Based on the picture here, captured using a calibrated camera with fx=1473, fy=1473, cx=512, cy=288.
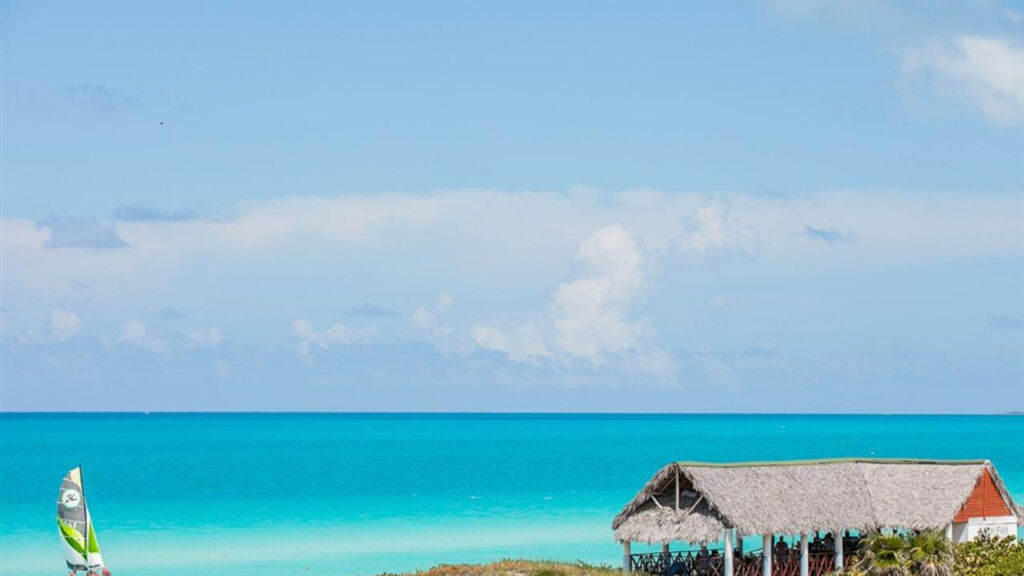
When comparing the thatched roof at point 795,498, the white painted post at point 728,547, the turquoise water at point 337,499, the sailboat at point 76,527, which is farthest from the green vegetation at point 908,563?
the turquoise water at point 337,499

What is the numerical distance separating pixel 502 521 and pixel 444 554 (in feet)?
34.2

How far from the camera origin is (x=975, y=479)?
34.8m

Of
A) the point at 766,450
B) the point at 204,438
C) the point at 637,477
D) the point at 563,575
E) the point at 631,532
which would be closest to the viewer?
the point at 563,575

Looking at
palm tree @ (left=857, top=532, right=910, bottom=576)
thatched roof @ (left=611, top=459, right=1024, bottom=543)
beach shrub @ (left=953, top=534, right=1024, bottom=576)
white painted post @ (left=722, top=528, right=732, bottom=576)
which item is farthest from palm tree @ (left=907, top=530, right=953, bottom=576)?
white painted post @ (left=722, top=528, right=732, bottom=576)

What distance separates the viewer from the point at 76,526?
2986 centimetres

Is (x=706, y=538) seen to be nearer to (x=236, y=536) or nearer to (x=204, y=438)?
(x=236, y=536)

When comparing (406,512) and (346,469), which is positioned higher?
(346,469)

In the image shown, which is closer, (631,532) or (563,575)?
(563,575)

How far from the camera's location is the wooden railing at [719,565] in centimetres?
3409

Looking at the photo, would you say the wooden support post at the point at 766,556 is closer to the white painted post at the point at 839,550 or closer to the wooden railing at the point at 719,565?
the wooden railing at the point at 719,565

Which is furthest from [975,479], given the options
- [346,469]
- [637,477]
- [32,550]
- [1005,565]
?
[346,469]

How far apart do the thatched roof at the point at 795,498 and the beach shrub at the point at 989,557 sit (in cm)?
86

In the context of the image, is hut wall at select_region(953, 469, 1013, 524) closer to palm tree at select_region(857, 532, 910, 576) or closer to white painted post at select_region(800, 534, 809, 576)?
palm tree at select_region(857, 532, 910, 576)

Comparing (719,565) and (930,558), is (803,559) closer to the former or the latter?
(719,565)
